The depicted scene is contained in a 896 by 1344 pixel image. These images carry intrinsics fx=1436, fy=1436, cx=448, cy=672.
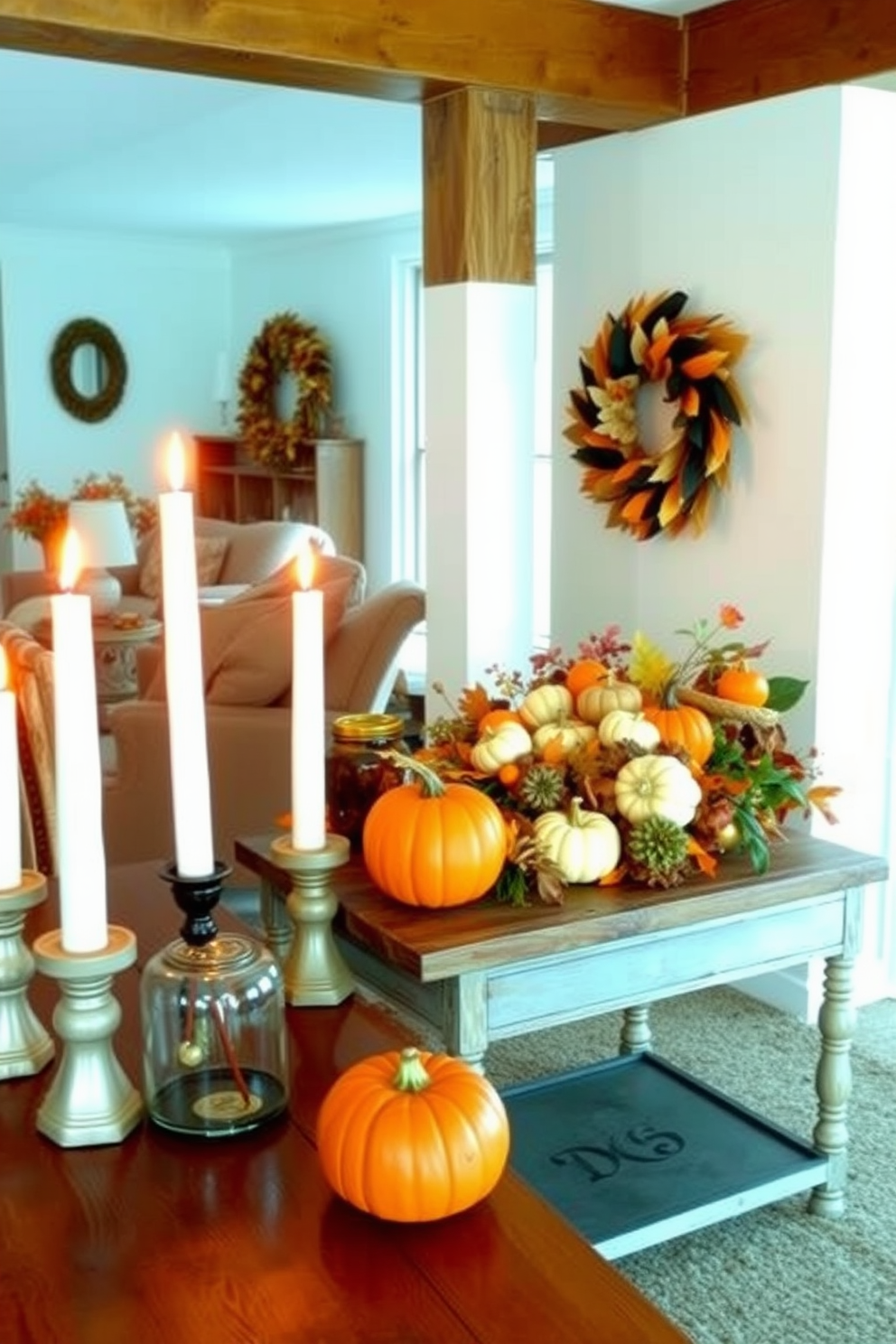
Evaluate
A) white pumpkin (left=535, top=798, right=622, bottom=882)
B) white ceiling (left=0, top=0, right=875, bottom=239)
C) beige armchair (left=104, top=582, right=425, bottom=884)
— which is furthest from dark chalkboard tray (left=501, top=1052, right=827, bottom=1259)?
white ceiling (left=0, top=0, right=875, bottom=239)

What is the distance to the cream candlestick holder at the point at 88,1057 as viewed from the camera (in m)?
1.23

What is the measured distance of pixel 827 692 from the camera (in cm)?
330

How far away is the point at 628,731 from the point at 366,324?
5.95 m

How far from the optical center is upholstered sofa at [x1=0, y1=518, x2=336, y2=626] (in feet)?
24.1

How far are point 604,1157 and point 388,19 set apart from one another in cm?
236

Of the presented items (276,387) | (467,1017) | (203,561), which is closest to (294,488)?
(276,387)

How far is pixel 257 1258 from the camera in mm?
1109

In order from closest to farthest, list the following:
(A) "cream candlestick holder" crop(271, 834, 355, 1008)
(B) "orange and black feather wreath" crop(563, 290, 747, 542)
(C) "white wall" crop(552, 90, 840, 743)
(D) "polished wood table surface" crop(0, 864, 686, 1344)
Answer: (D) "polished wood table surface" crop(0, 864, 686, 1344) → (A) "cream candlestick holder" crop(271, 834, 355, 1008) → (C) "white wall" crop(552, 90, 840, 743) → (B) "orange and black feather wreath" crop(563, 290, 747, 542)

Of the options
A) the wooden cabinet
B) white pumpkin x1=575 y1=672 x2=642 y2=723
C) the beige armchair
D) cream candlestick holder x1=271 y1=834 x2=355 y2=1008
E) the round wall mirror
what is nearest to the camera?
cream candlestick holder x1=271 y1=834 x2=355 y2=1008

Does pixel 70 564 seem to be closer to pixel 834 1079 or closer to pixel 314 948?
pixel 314 948

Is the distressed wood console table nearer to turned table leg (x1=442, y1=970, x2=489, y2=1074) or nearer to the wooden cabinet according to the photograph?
turned table leg (x1=442, y1=970, x2=489, y2=1074)

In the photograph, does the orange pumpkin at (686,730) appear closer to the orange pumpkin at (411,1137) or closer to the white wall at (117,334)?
the orange pumpkin at (411,1137)

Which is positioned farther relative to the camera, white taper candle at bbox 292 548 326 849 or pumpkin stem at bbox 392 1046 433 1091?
white taper candle at bbox 292 548 326 849

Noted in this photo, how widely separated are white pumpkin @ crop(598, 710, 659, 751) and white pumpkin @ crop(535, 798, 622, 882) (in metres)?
0.13
